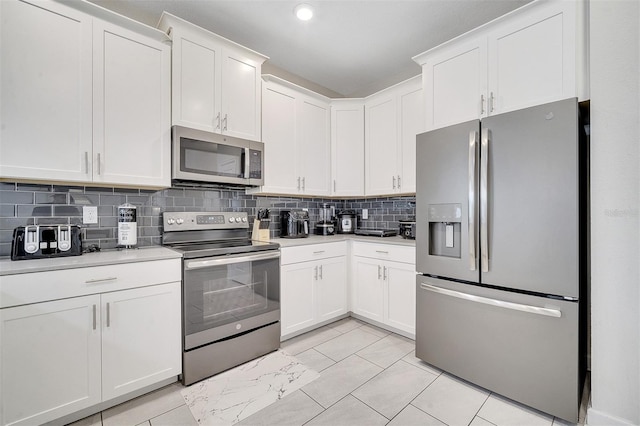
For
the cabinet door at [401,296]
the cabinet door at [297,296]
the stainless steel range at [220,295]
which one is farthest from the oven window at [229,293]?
the cabinet door at [401,296]

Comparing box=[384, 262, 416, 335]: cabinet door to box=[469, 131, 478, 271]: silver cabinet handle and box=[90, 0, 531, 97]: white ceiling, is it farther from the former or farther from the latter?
box=[90, 0, 531, 97]: white ceiling

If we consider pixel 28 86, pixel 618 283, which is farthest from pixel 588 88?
pixel 28 86

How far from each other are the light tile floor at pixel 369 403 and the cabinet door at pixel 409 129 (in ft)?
5.34

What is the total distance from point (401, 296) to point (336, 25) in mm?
2461

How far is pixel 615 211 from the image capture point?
1.51m

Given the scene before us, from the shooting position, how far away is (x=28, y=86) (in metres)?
1.63

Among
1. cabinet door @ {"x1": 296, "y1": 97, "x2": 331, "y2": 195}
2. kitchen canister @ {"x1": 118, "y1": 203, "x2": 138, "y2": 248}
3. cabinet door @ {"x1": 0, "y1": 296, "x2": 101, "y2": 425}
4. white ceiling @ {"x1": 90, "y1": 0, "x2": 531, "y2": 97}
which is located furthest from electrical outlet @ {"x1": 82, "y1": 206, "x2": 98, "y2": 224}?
cabinet door @ {"x1": 296, "y1": 97, "x2": 331, "y2": 195}

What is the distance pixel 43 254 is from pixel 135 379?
0.93m

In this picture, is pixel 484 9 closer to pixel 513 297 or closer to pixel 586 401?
pixel 513 297

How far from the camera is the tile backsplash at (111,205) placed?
1.82 metres

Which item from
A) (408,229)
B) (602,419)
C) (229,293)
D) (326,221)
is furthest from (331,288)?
(602,419)

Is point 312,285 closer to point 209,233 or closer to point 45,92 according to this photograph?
point 209,233

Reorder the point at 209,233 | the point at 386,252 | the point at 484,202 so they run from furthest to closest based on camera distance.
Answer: the point at 386,252 < the point at 209,233 < the point at 484,202

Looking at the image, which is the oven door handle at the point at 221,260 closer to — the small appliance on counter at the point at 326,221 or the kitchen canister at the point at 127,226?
the kitchen canister at the point at 127,226
